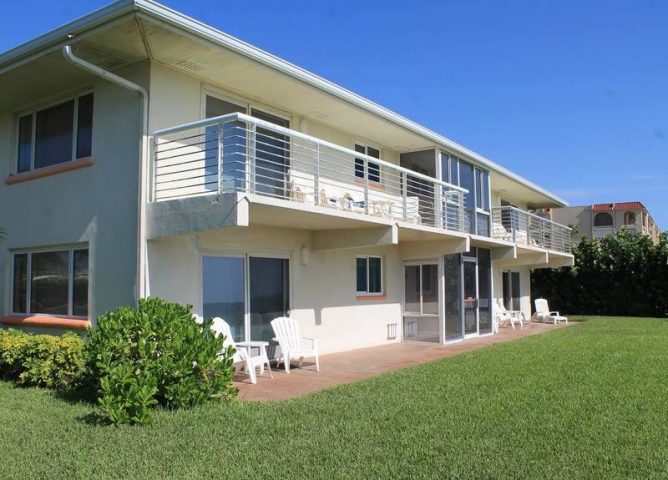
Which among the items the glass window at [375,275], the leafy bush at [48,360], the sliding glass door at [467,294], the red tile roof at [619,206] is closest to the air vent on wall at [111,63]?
the leafy bush at [48,360]

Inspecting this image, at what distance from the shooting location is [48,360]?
931 centimetres

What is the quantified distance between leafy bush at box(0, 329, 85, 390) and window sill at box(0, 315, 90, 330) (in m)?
0.99

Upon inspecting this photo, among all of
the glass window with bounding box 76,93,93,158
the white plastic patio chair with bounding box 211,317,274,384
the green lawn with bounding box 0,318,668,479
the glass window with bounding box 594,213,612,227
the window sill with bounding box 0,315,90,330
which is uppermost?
the glass window with bounding box 594,213,612,227

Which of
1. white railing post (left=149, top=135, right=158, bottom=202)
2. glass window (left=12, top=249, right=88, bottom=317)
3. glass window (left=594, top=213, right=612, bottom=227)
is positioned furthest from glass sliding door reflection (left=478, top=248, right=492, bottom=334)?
glass window (left=594, top=213, right=612, bottom=227)

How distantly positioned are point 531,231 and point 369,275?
11480 millimetres

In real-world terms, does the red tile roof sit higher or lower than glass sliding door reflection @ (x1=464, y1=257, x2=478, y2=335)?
higher

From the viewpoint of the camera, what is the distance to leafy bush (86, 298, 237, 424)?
22.7 feet

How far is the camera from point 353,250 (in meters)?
15.1

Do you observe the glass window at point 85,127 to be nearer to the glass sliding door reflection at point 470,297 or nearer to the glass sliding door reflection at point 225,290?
the glass sliding door reflection at point 225,290

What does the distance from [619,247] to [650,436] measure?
83.3ft

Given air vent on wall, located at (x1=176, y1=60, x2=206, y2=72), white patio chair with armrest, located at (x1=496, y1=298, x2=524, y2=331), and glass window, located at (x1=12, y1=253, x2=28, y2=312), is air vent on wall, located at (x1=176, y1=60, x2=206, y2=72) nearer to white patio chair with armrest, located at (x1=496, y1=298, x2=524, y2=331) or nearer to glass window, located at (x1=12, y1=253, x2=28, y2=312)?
glass window, located at (x1=12, y1=253, x2=28, y2=312)

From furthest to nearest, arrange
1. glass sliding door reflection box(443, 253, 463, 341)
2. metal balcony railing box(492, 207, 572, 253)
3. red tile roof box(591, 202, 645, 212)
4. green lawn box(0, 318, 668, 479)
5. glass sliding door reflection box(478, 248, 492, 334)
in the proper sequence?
1. red tile roof box(591, 202, 645, 212)
2. metal balcony railing box(492, 207, 572, 253)
3. glass sliding door reflection box(478, 248, 492, 334)
4. glass sliding door reflection box(443, 253, 463, 341)
5. green lawn box(0, 318, 668, 479)

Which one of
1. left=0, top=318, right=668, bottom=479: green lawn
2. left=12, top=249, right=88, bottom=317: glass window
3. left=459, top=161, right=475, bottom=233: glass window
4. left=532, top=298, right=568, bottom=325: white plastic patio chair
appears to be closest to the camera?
left=0, top=318, right=668, bottom=479: green lawn

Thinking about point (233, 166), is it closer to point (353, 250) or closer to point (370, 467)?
point (353, 250)
